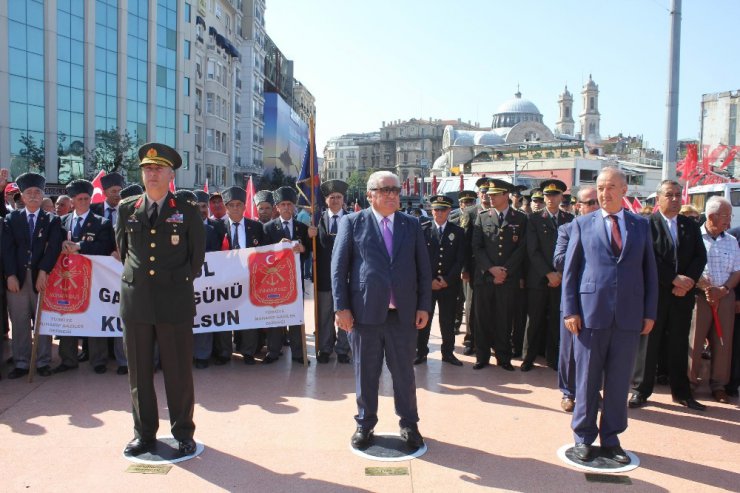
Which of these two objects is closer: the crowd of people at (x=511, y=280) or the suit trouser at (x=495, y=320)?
the crowd of people at (x=511, y=280)

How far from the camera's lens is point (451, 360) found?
23.9ft

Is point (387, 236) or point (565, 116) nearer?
point (387, 236)

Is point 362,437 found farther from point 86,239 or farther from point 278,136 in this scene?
point 278,136

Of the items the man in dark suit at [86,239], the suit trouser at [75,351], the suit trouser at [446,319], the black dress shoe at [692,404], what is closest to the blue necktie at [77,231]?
the man in dark suit at [86,239]

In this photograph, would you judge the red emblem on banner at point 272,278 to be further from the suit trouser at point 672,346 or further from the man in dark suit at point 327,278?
the suit trouser at point 672,346

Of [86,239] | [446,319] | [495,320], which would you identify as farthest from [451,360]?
[86,239]

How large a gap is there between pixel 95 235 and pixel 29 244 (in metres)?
0.66

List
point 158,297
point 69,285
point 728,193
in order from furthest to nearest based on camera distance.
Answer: point 728,193, point 69,285, point 158,297

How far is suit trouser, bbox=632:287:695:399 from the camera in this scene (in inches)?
227

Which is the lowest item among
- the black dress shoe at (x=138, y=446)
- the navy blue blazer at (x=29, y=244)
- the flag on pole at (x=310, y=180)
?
the black dress shoe at (x=138, y=446)

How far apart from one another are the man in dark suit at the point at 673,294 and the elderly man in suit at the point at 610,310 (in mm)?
1442

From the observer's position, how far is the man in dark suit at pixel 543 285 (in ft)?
22.8

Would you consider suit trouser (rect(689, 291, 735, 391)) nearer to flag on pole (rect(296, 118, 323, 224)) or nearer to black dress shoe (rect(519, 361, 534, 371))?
black dress shoe (rect(519, 361, 534, 371))

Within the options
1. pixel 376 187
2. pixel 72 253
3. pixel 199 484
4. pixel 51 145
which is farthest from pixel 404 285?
pixel 51 145
